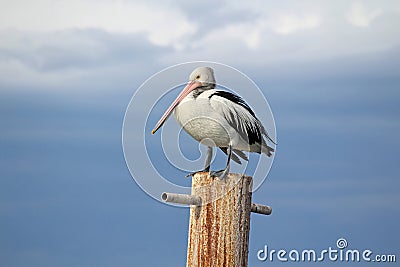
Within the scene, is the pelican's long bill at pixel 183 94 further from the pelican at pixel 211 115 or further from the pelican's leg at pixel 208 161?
the pelican's leg at pixel 208 161

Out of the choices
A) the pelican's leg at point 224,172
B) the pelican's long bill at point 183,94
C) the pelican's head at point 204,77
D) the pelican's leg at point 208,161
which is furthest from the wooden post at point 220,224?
the pelican's head at point 204,77

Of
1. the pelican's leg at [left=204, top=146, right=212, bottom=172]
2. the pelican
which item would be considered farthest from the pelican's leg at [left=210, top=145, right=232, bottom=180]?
the pelican's leg at [left=204, top=146, right=212, bottom=172]

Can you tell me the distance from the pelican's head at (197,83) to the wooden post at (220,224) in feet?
3.05

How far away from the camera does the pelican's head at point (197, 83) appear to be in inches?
188

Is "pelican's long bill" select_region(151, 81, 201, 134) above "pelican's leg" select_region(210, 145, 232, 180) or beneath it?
above

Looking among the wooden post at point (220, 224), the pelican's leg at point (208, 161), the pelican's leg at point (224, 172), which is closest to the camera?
the wooden post at point (220, 224)

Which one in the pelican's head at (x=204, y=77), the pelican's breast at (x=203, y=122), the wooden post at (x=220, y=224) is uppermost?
the pelican's head at (x=204, y=77)

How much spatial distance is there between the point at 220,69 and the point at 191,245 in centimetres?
135

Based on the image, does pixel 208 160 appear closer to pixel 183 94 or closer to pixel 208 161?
pixel 208 161

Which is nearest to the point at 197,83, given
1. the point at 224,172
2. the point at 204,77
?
the point at 204,77

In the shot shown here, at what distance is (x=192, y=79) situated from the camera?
4824 mm

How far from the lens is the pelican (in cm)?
472

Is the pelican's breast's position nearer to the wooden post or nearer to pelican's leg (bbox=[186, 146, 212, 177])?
pelican's leg (bbox=[186, 146, 212, 177])

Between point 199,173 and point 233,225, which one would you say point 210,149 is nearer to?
point 199,173
